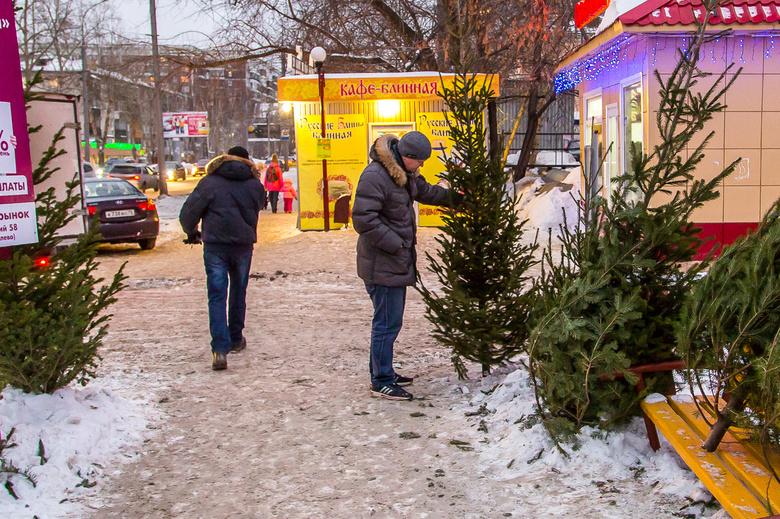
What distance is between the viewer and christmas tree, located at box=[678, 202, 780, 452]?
2.83 m

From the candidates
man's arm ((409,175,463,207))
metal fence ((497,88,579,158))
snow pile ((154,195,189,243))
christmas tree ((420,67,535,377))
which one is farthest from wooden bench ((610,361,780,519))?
metal fence ((497,88,579,158))

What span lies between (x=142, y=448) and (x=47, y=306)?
101 centimetres

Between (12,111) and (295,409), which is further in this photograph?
(295,409)

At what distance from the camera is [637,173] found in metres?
3.76

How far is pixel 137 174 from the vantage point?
137 feet

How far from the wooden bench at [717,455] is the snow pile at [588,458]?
13 centimetres

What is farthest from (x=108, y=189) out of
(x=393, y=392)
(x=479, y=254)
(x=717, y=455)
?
(x=717, y=455)

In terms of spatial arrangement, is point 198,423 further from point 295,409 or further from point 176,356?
point 176,356

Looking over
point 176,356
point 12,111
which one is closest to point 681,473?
point 12,111

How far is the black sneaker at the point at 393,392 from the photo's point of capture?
501 centimetres

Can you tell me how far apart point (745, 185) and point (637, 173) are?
25.1 feet

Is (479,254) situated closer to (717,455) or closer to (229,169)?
(717,455)

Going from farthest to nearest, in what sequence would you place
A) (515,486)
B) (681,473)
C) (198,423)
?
1. (198,423)
2. (515,486)
3. (681,473)

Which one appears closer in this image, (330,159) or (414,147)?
(414,147)
